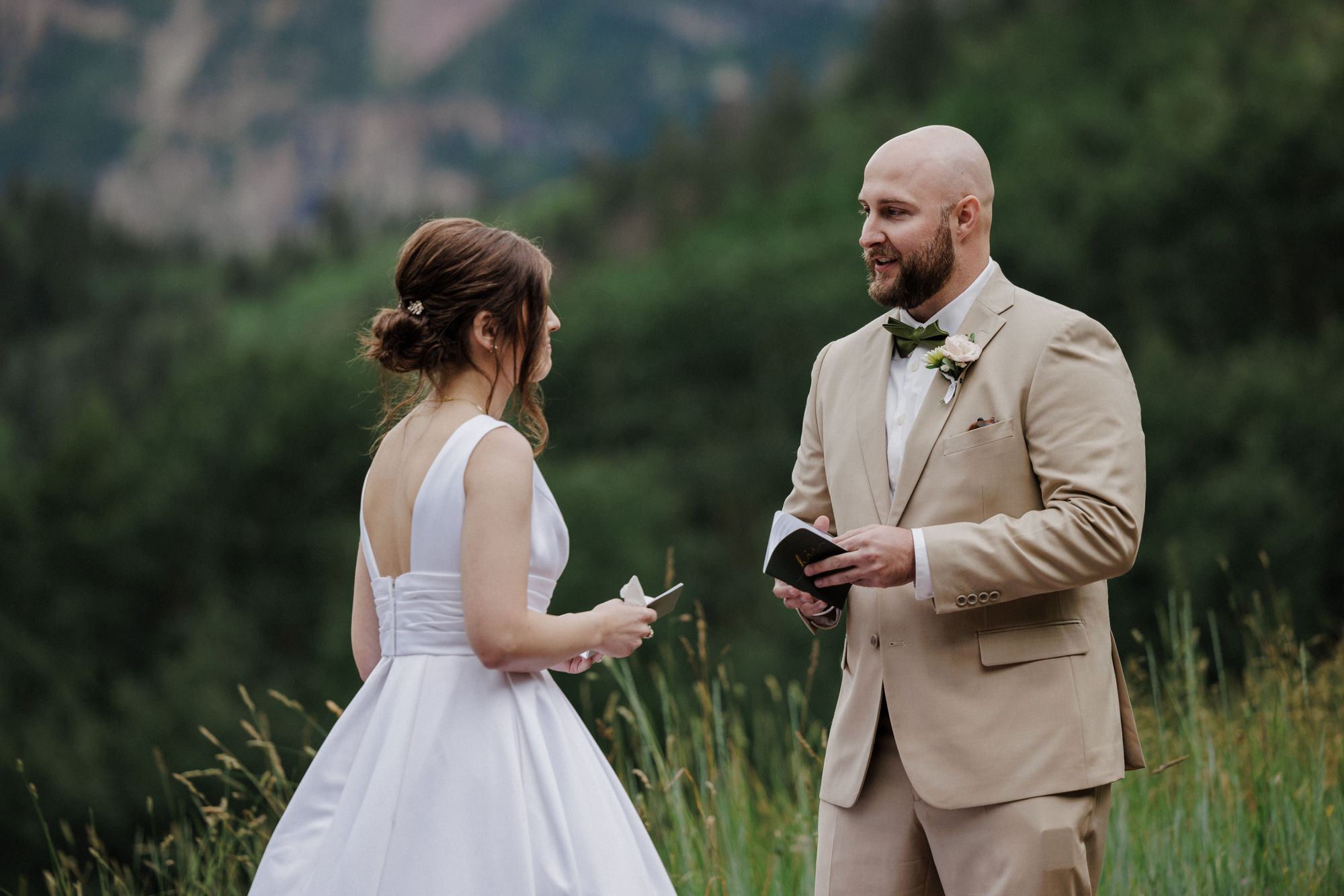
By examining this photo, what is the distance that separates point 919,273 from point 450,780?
4.79 feet

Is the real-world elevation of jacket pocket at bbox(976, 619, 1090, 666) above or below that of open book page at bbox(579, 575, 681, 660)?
below

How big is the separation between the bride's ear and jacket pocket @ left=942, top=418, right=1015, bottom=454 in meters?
0.96

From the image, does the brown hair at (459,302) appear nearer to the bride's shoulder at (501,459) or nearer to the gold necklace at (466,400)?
the gold necklace at (466,400)

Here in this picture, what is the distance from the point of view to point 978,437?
8.84 ft

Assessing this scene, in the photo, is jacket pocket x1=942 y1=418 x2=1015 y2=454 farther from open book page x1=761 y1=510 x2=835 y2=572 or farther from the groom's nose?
the groom's nose

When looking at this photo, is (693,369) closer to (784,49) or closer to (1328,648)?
(1328,648)

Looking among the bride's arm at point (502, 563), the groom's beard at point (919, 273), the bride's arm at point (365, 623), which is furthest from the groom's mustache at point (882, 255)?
the bride's arm at point (365, 623)

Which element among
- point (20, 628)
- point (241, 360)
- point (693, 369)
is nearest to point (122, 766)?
point (20, 628)

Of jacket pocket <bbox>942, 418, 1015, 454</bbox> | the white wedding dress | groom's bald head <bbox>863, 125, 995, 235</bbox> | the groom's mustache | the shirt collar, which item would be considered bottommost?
the white wedding dress

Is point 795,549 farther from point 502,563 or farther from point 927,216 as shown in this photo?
point 927,216

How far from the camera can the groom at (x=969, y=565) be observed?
8.38 ft

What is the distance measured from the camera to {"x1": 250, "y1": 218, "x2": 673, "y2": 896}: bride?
229cm

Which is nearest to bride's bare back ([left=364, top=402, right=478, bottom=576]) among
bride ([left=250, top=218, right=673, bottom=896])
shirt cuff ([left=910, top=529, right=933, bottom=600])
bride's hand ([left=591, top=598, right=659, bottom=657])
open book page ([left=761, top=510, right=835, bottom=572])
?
bride ([left=250, top=218, right=673, bottom=896])

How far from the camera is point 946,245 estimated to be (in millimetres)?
2867
